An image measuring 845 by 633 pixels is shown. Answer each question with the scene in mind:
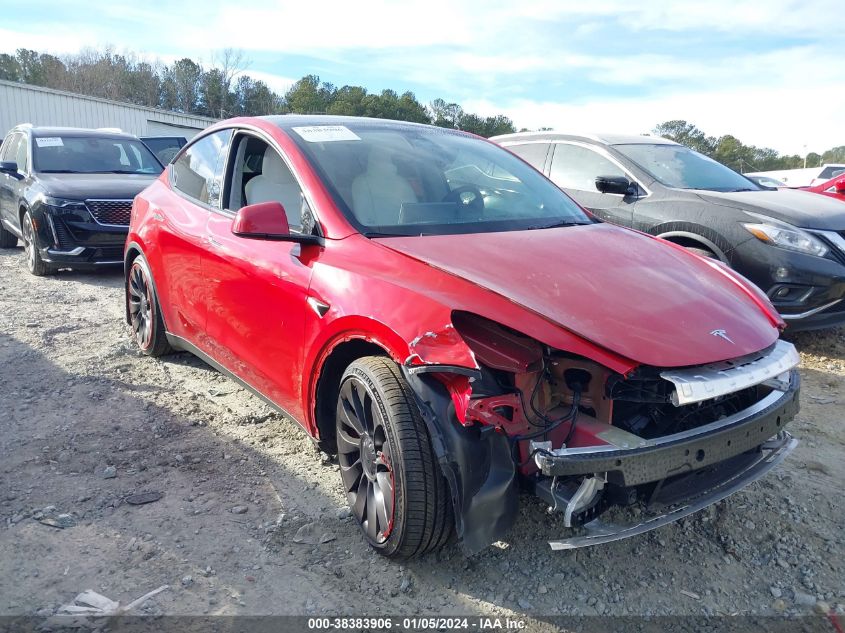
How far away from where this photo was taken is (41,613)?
2207mm

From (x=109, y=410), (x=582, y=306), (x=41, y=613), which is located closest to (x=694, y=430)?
(x=582, y=306)

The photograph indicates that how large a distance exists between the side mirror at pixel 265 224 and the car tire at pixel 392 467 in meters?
0.66

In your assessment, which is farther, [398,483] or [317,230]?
[317,230]

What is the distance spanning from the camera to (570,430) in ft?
7.19

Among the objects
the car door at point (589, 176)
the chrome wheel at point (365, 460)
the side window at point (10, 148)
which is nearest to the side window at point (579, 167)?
the car door at point (589, 176)

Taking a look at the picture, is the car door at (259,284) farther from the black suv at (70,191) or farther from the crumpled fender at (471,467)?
the black suv at (70,191)

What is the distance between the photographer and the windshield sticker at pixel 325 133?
Answer: 10.8ft

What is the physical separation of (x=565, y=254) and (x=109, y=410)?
9.17 ft

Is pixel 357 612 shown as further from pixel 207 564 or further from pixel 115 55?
pixel 115 55

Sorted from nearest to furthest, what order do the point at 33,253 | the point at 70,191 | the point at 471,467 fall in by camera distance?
the point at 471,467 → the point at 70,191 → the point at 33,253

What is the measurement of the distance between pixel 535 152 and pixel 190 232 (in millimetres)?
4024

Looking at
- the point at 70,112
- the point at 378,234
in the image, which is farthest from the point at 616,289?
the point at 70,112

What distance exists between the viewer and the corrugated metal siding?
2412 centimetres

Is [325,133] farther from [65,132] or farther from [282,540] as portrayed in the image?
[65,132]
